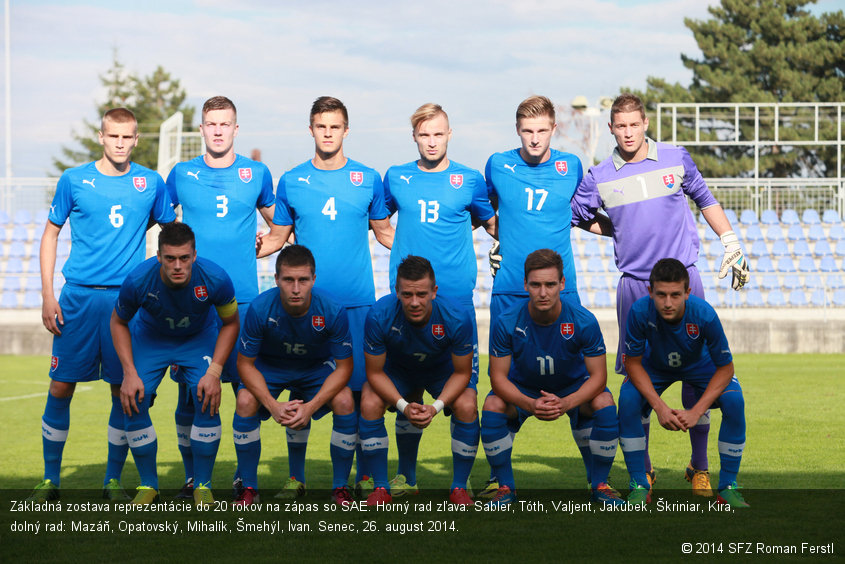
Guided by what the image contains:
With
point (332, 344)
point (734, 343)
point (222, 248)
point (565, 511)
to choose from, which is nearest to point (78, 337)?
point (222, 248)

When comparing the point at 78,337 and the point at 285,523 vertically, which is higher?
the point at 78,337

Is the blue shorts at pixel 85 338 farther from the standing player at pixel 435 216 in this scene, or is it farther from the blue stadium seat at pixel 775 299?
the blue stadium seat at pixel 775 299

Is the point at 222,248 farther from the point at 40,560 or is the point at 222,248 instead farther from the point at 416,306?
the point at 40,560

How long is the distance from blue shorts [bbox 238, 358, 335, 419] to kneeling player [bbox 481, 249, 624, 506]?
0.94m

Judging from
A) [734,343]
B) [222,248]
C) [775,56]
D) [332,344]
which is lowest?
[734,343]

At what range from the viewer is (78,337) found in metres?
5.82

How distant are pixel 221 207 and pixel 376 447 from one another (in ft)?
5.74

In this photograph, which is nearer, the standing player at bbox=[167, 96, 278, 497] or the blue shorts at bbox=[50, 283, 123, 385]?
the blue shorts at bbox=[50, 283, 123, 385]

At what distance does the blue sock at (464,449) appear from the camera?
5410mm

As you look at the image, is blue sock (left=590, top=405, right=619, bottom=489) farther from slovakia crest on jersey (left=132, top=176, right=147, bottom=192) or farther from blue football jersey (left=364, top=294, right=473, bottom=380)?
slovakia crest on jersey (left=132, top=176, right=147, bottom=192)

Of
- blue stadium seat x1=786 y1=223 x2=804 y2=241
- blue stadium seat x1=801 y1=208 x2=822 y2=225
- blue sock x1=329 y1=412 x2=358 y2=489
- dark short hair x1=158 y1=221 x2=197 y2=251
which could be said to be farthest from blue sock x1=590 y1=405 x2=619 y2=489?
blue stadium seat x1=801 y1=208 x2=822 y2=225

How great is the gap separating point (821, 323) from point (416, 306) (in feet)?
43.8

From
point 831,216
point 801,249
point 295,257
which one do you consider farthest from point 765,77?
point 295,257

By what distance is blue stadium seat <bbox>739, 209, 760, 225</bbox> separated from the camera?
19609 millimetres
